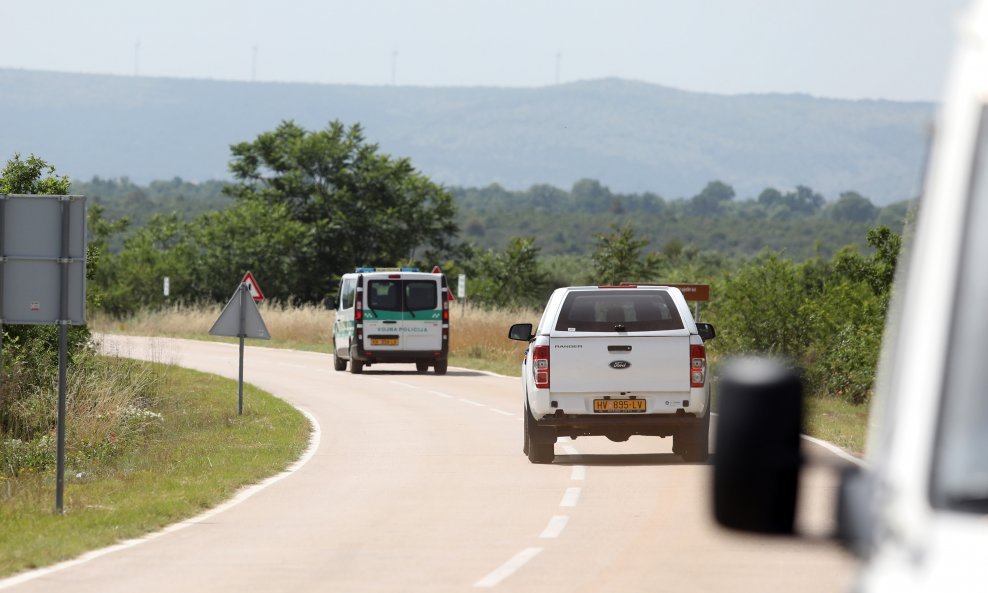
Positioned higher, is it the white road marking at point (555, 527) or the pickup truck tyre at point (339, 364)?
the white road marking at point (555, 527)

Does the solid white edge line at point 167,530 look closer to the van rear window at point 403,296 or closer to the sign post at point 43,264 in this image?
the sign post at point 43,264

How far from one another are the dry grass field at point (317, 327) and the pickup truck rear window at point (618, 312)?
22.0 m

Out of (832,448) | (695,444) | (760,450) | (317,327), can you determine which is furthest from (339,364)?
(760,450)

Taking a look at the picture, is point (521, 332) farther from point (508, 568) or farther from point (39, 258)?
point (508, 568)

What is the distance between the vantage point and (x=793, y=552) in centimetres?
1223

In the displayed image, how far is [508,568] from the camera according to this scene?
36.5 feet

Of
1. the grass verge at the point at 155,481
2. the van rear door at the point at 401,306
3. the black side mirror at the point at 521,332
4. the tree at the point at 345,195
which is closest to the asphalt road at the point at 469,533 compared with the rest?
the grass verge at the point at 155,481

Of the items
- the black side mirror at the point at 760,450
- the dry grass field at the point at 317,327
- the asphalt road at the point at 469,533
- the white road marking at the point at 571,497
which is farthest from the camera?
the dry grass field at the point at 317,327

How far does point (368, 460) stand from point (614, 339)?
3592 mm

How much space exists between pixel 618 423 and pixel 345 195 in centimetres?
5893

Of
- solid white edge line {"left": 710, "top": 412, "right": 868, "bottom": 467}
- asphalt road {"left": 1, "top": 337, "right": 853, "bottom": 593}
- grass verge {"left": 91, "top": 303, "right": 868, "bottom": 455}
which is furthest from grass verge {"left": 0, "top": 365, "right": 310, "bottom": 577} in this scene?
grass verge {"left": 91, "top": 303, "right": 868, "bottom": 455}

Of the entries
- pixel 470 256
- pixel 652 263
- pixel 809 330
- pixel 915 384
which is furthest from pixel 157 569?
pixel 470 256

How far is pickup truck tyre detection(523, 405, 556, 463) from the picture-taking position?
730 inches

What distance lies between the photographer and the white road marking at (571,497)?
594 inches
